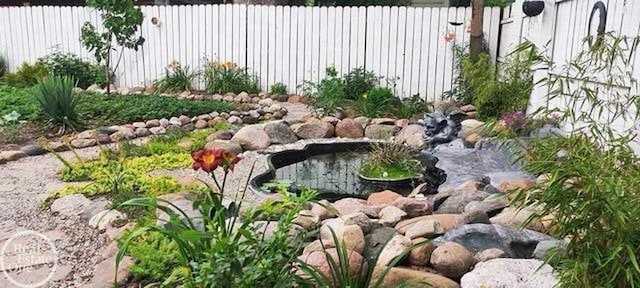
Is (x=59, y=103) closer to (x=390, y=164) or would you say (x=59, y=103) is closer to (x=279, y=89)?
(x=279, y=89)

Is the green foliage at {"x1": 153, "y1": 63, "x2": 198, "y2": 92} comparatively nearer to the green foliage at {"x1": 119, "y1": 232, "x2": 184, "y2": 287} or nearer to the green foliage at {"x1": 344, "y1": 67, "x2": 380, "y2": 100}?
the green foliage at {"x1": 344, "y1": 67, "x2": 380, "y2": 100}

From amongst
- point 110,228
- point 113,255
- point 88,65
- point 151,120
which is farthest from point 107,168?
point 88,65

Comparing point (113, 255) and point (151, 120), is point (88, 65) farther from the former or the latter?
point (113, 255)

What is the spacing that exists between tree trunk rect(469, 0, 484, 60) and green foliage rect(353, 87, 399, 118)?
1072mm

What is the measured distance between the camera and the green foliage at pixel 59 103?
5.46 metres

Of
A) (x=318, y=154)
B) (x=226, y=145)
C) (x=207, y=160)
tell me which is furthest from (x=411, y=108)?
(x=207, y=160)

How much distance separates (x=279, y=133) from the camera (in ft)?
17.5

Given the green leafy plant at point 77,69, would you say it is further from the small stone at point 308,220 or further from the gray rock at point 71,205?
the small stone at point 308,220

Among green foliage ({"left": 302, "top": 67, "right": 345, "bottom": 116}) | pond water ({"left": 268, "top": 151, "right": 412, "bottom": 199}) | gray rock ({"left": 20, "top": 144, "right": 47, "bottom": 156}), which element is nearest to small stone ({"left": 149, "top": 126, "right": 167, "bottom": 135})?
gray rock ({"left": 20, "top": 144, "right": 47, "bottom": 156})

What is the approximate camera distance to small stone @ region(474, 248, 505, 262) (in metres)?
2.21

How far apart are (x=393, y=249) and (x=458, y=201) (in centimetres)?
90

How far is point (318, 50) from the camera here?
779cm

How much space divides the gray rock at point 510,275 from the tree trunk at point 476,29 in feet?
15.7

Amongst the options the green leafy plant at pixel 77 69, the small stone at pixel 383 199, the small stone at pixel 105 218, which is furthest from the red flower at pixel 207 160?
the green leafy plant at pixel 77 69
